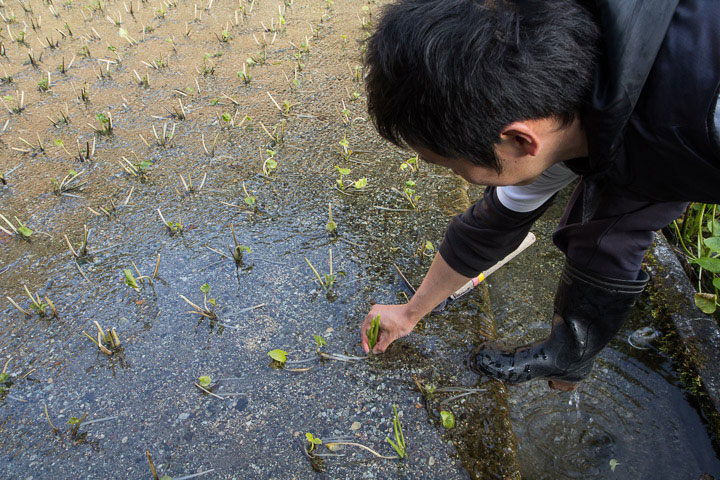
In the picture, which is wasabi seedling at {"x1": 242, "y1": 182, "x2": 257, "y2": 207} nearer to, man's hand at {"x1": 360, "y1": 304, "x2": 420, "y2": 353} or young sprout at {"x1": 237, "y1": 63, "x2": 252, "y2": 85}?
man's hand at {"x1": 360, "y1": 304, "x2": 420, "y2": 353}

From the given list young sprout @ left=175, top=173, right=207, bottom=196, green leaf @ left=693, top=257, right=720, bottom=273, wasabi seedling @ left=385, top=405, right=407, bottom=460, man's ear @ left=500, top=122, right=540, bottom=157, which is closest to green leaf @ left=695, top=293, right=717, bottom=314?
green leaf @ left=693, top=257, right=720, bottom=273

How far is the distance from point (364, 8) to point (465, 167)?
4.37 m

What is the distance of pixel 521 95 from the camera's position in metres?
1.13

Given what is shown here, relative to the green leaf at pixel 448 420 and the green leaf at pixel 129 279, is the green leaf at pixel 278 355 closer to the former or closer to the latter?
the green leaf at pixel 448 420

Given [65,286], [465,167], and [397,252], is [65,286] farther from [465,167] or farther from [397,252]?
[465,167]

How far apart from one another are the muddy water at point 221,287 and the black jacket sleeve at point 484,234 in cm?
36

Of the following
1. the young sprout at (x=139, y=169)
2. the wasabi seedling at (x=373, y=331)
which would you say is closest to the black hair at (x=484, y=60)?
the wasabi seedling at (x=373, y=331)

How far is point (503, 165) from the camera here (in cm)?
130

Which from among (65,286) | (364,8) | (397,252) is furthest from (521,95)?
(364,8)

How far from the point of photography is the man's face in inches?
50.9

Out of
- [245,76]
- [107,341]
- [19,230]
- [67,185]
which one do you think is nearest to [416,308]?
[107,341]

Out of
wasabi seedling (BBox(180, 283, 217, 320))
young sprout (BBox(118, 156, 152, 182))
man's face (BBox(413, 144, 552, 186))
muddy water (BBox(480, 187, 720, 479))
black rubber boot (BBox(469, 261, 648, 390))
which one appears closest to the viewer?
man's face (BBox(413, 144, 552, 186))

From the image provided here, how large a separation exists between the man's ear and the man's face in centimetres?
3

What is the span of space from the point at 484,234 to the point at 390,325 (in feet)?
1.67
